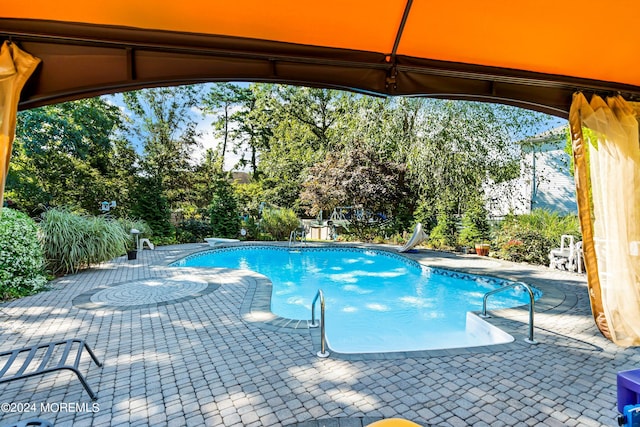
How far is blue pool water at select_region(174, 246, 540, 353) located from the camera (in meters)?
5.16

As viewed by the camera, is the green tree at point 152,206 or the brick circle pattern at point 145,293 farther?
the green tree at point 152,206

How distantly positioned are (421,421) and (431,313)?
14.1 ft

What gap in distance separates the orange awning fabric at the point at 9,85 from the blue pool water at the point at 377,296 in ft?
11.1

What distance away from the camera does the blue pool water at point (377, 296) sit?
5.16 metres

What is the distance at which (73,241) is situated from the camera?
24.1 ft

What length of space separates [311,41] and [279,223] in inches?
516

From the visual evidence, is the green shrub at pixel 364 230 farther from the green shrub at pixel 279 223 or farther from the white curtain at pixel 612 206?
the white curtain at pixel 612 206

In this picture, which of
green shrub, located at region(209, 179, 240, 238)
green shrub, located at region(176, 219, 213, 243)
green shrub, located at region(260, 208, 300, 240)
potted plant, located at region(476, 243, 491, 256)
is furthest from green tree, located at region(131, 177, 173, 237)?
potted plant, located at region(476, 243, 491, 256)

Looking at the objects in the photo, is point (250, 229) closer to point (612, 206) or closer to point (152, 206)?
point (152, 206)

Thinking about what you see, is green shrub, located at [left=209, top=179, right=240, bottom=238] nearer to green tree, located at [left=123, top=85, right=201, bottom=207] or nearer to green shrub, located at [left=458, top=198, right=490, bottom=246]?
green tree, located at [left=123, top=85, right=201, bottom=207]

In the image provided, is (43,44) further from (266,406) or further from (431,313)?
(431,313)

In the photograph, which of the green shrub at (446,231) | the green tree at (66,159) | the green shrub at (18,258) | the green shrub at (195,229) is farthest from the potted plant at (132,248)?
the green shrub at (446,231)

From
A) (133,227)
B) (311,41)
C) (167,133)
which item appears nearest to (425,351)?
(311,41)

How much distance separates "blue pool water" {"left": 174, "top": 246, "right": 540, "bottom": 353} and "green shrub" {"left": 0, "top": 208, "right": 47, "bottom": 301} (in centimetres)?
372
